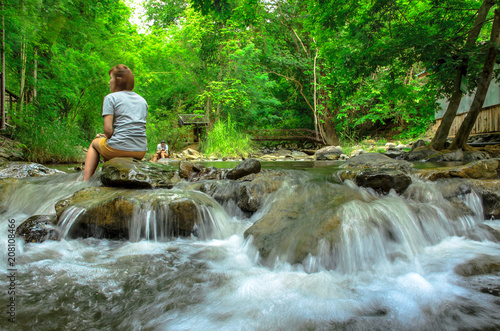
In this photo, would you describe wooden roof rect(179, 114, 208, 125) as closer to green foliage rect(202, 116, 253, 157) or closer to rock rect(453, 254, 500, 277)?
green foliage rect(202, 116, 253, 157)

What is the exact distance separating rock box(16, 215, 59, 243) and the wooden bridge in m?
17.6

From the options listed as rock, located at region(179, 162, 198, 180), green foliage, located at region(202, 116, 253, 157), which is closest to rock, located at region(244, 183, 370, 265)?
rock, located at region(179, 162, 198, 180)

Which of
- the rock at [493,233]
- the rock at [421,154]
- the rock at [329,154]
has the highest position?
the rock at [329,154]

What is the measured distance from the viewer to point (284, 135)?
2120 cm

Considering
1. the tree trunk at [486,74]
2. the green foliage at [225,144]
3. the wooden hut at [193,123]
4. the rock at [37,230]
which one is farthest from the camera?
the wooden hut at [193,123]

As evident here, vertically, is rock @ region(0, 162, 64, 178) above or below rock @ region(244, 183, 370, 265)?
above

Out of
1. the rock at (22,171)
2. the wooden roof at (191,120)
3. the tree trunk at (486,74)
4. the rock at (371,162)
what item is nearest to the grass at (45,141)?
the rock at (22,171)

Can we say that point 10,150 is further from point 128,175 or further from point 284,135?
point 284,135

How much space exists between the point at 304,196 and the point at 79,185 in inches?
143

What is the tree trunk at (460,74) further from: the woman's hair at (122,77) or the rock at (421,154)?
the woman's hair at (122,77)

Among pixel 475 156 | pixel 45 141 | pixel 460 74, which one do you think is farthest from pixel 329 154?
pixel 45 141

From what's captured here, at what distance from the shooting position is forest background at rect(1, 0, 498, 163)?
24.1 feet

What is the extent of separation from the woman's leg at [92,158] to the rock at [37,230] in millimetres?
1205

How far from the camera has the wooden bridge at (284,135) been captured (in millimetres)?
20348
